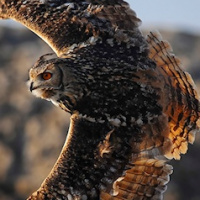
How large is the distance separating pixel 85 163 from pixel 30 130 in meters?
11.4

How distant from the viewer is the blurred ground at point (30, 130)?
17.0 meters

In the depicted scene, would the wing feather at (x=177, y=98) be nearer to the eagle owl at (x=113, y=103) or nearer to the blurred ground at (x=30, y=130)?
the eagle owl at (x=113, y=103)

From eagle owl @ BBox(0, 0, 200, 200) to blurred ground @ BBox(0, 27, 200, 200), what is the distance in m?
9.20

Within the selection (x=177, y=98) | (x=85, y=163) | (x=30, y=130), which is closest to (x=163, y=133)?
(x=177, y=98)

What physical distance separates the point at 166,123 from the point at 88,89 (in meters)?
0.79

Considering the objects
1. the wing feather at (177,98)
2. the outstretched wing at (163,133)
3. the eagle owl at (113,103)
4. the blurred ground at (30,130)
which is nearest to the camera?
the eagle owl at (113,103)

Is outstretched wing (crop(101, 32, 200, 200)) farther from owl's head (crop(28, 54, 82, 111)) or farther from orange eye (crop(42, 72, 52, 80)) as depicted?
orange eye (crop(42, 72, 52, 80))

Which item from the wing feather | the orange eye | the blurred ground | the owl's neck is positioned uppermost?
the blurred ground

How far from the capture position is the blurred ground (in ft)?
55.7

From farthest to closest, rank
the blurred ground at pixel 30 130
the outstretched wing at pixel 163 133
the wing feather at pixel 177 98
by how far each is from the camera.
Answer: the blurred ground at pixel 30 130, the wing feather at pixel 177 98, the outstretched wing at pixel 163 133

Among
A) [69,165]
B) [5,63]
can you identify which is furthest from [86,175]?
[5,63]

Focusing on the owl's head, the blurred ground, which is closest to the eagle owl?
the owl's head

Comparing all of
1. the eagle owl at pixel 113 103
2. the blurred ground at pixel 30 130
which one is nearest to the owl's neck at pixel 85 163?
the eagle owl at pixel 113 103

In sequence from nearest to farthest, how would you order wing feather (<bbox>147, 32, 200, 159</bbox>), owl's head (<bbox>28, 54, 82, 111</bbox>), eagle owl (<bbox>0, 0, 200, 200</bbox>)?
owl's head (<bbox>28, 54, 82, 111</bbox>) → eagle owl (<bbox>0, 0, 200, 200</bbox>) → wing feather (<bbox>147, 32, 200, 159</bbox>)
